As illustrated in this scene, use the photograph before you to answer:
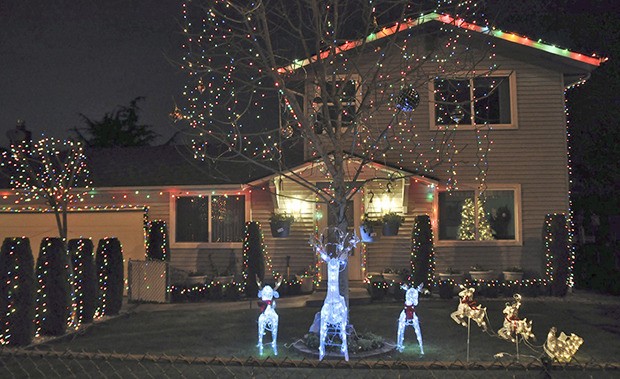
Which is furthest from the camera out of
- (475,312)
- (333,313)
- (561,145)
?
(561,145)

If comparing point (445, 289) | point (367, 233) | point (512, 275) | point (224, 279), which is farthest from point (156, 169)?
point (512, 275)

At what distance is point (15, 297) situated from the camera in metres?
8.83

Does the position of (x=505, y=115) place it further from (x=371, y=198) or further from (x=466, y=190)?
(x=371, y=198)

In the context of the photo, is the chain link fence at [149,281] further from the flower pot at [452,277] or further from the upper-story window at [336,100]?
the flower pot at [452,277]

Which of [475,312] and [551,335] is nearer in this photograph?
[551,335]

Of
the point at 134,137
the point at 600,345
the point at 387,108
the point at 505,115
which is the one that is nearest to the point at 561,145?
the point at 505,115

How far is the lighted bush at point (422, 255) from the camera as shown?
43.1ft

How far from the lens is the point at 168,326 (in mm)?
10547

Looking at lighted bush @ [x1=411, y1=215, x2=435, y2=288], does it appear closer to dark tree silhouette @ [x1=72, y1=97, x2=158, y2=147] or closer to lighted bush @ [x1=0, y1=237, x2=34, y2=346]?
lighted bush @ [x1=0, y1=237, x2=34, y2=346]

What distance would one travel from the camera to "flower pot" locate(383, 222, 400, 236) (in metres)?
13.4

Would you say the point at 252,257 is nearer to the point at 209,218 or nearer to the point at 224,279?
the point at 224,279

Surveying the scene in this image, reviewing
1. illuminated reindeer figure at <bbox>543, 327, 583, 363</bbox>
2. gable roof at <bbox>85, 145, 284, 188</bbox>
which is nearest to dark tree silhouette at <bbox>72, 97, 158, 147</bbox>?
gable roof at <bbox>85, 145, 284, 188</bbox>

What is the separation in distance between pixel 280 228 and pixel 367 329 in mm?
4636

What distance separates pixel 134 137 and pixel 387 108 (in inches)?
854
